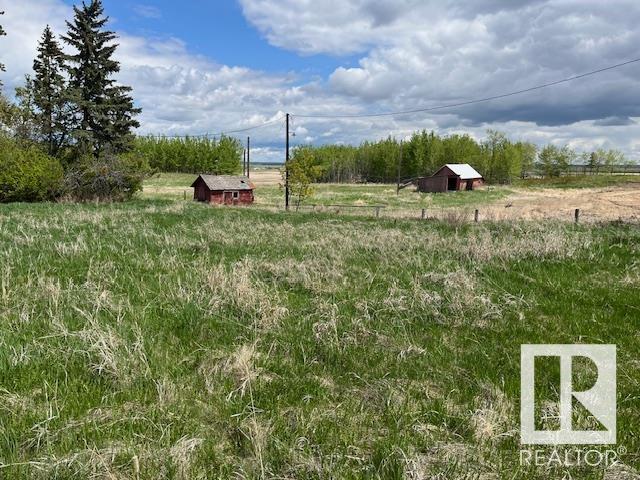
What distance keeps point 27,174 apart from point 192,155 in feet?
247

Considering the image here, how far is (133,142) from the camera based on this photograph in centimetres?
3959

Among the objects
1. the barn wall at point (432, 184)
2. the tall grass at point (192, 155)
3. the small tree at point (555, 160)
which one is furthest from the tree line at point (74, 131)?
the small tree at point (555, 160)

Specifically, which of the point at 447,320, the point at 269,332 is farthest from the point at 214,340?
the point at 447,320

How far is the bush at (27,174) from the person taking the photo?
32.2m

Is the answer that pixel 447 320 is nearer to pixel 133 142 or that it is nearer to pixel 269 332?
pixel 269 332

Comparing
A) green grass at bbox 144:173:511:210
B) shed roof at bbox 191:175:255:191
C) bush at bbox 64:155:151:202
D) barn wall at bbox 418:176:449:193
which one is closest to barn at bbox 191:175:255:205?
shed roof at bbox 191:175:255:191

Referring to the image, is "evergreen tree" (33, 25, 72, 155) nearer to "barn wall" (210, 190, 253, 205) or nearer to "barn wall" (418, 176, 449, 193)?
"barn wall" (210, 190, 253, 205)

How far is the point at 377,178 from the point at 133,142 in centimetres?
7246

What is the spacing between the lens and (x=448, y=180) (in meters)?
69.9

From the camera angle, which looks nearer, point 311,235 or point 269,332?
point 269,332

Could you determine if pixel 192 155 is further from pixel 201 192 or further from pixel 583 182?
pixel 583 182

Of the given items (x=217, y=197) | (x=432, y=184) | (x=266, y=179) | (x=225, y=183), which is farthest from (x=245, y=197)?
(x=266, y=179)

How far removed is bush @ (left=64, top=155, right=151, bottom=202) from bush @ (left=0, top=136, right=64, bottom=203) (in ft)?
3.44

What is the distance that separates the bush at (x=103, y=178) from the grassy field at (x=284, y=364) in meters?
28.0
